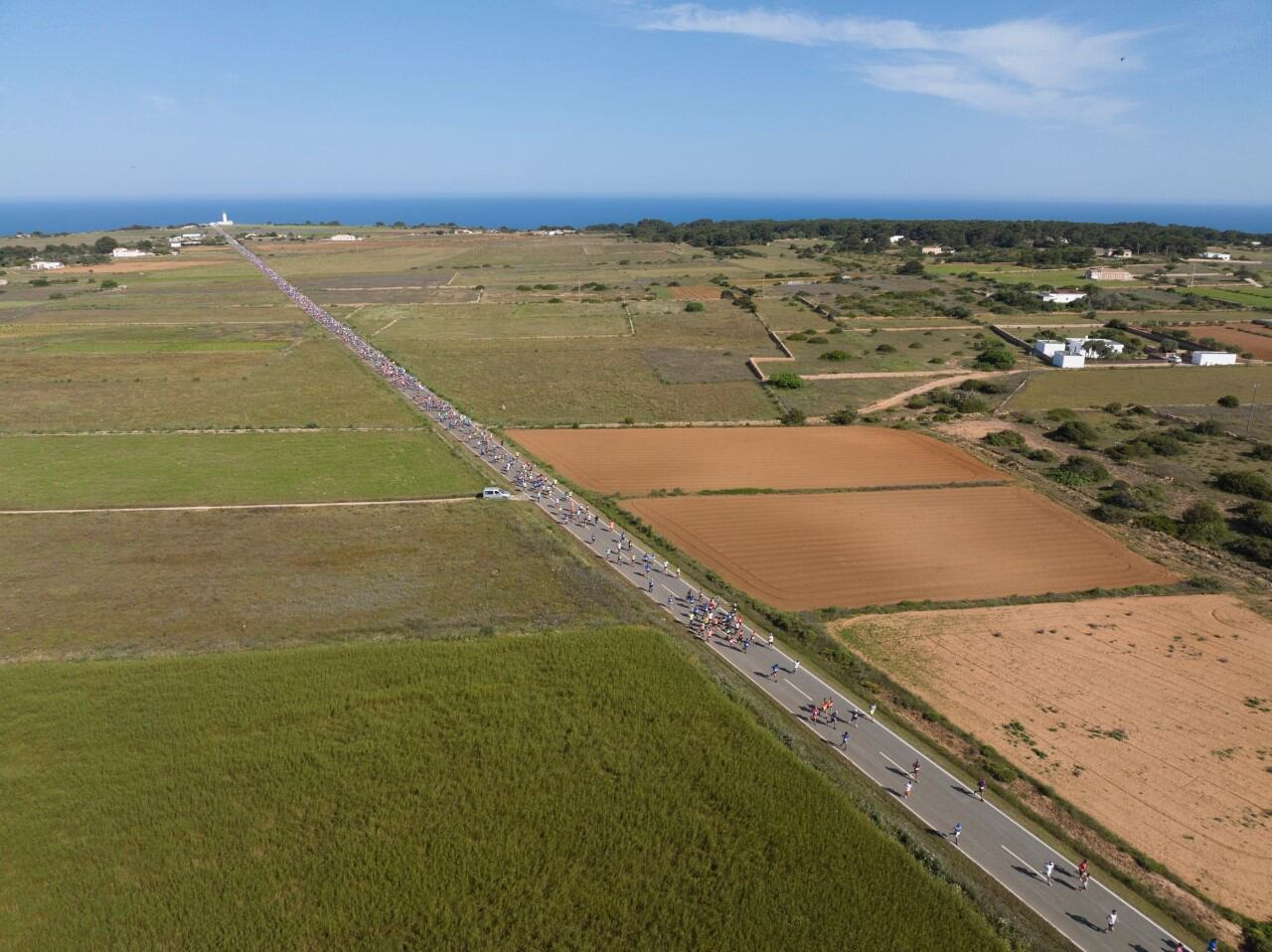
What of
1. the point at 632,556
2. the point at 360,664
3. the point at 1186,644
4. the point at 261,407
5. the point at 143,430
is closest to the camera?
the point at 360,664

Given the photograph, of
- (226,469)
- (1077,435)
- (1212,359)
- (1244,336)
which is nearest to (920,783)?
(1077,435)

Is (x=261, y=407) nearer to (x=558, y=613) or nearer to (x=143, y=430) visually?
(x=143, y=430)

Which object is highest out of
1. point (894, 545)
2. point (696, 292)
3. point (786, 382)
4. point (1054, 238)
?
point (1054, 238)

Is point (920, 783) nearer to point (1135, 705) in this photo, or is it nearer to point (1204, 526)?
point (1135, 705)

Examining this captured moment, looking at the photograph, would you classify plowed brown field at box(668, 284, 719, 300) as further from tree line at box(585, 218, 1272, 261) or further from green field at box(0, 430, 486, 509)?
green field at box(0, 430, 486, 509)

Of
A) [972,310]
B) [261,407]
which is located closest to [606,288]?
[972,310]

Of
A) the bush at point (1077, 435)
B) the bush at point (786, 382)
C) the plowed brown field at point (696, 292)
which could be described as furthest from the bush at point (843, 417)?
the plowed brown field at point (696, 292)
